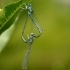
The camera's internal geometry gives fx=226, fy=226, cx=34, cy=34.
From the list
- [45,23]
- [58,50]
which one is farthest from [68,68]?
[45,23]

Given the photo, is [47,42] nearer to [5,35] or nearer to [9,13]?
[5,35]

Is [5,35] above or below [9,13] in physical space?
above

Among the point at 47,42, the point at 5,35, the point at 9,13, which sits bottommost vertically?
the point at 9,13

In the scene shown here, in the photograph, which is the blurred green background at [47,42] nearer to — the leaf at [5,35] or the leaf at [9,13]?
the leaf at [5,35]

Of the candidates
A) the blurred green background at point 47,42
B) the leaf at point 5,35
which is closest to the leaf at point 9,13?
the leaf at point 5,35

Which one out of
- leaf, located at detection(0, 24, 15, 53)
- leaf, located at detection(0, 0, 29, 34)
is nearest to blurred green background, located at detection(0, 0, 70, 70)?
leaf, located at detection(0, 24, 15, 53)

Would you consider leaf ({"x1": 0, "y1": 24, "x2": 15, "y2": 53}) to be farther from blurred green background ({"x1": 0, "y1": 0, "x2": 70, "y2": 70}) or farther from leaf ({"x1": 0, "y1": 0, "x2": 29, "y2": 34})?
blurred green background ({"x1": 0, "y1": 0, "x2": 70, "y2": 70})

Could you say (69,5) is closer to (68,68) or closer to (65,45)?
(65,45)

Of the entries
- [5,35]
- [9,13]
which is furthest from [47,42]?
[9,13]

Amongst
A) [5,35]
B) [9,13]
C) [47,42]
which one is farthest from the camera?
[47,42]
